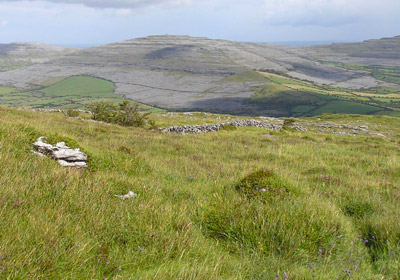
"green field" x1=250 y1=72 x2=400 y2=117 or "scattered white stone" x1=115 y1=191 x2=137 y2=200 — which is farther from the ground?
"scattered white stone" x1=115 y1=191 x2=137 y2=200

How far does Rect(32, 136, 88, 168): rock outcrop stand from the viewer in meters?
7.53

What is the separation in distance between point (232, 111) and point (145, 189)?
16382cm

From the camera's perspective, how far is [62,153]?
7793 mm

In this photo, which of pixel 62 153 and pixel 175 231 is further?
pixel 62 153

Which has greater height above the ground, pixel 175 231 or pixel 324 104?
pixel 175 231

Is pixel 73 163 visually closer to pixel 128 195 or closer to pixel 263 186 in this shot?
pixel 128 195

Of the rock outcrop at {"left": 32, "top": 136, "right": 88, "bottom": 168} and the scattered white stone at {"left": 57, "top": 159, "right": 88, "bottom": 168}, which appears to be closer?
the scattered white stone at {"left": 57, "top": 159, "right": 88, "bottom": 168}

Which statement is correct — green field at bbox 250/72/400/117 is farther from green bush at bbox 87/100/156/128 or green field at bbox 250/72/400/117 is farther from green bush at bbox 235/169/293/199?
green bush at bbox 235/169/293/199

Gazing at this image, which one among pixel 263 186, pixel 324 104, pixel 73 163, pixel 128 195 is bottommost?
pixel 324 104

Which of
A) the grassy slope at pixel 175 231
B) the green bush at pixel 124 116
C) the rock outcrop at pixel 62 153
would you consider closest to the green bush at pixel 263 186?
the grassy slope at pixel 175 231

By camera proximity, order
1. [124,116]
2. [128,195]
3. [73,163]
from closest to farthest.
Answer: [128,195], [73,163], [124,116]

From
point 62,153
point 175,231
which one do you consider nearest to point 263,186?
point 175,231

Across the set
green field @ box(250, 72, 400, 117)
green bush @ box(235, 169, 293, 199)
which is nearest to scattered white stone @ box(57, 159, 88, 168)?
green bush @ box(235, 169, 293, 199)

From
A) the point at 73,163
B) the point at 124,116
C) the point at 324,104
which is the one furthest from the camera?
the point at 324,104
